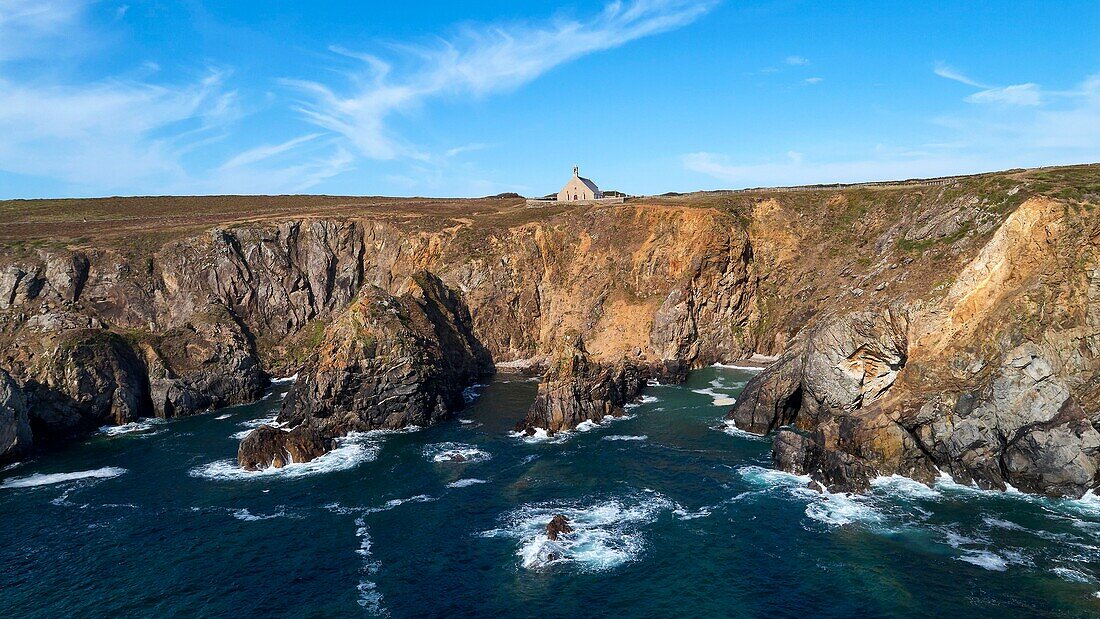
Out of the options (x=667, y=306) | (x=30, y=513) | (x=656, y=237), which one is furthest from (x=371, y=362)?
(x=656, y=237)

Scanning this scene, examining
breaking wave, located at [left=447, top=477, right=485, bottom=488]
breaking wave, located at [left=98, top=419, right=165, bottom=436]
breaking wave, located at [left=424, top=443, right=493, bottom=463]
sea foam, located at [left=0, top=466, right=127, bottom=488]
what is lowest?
sea foam, located at [left=0, top=466, right=127, bottom=488]

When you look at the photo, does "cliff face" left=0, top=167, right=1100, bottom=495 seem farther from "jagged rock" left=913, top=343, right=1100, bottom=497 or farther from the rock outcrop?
the rock outcrop

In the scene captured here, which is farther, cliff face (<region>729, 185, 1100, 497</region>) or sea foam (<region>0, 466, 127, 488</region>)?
sea foam (<region>0, 466, 127, 488</region>)

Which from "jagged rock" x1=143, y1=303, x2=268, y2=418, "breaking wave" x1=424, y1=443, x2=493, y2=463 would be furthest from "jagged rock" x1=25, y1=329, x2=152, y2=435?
"breaking wave" x1=424, y1=443, x2=493, y2=463

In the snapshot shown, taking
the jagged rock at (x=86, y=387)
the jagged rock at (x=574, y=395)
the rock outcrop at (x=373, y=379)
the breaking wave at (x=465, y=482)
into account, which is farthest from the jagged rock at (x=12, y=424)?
the jagged rock at (x=574, y=395)

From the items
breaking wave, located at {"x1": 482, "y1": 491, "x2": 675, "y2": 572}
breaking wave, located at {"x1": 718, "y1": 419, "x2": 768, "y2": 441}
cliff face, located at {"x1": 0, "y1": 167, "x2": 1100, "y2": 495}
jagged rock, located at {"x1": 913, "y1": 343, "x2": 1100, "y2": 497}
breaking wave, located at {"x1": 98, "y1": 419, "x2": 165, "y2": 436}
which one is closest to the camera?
breaking wave, located at {"x1": 482, "y1": 491, "x2": 675, "y2": 572}

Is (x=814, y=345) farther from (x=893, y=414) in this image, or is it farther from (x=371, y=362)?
(x=371, y=362)

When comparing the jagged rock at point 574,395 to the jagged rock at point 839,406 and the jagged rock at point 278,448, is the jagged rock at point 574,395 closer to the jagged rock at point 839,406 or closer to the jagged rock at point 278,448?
the jagged rock at point 839,406
